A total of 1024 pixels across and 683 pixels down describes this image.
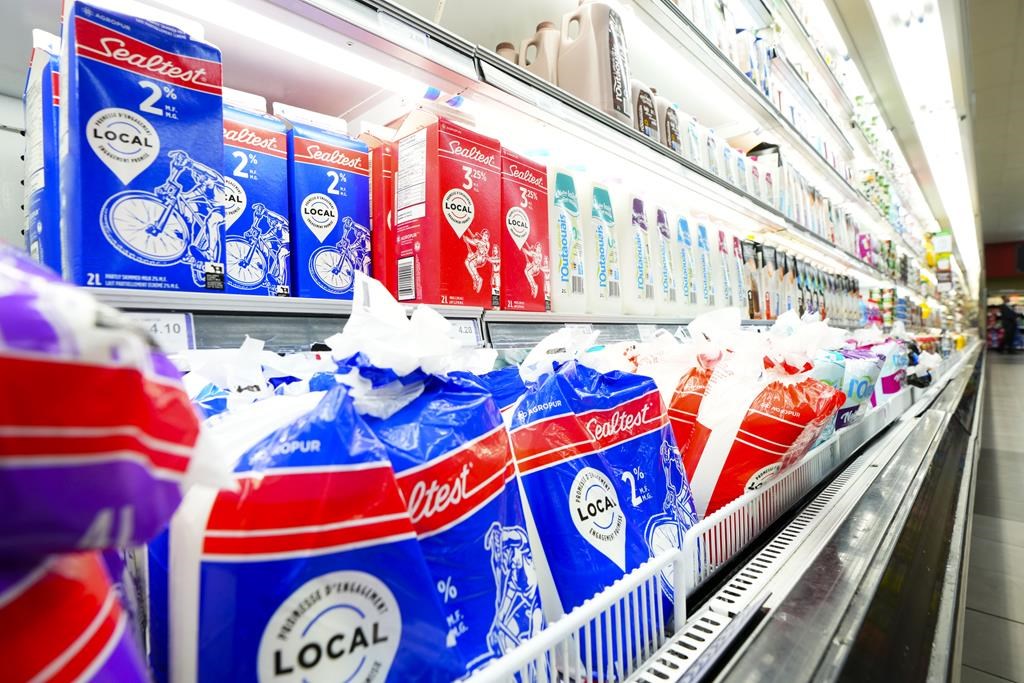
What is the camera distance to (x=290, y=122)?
99cm

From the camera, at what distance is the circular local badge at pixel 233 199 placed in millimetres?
870

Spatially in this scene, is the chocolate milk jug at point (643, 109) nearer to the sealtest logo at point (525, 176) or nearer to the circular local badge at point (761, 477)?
the sealtest logo at point (525, 176)

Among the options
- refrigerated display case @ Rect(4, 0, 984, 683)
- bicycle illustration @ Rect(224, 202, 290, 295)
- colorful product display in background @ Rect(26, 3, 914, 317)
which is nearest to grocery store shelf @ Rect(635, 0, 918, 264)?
refrigerated display case @ Rect(4, 0, 984, 683)

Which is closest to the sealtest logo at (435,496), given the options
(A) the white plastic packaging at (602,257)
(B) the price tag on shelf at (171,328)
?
(B) the price tag on shelf at (171,328)

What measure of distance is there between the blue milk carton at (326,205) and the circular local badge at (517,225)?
0.32 metres

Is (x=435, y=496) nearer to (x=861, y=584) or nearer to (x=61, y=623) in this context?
(x=61, y=623)

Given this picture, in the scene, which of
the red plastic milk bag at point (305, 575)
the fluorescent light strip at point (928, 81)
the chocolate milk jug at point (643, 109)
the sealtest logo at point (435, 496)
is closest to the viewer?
the red plastic milk bag at point (305, 575)

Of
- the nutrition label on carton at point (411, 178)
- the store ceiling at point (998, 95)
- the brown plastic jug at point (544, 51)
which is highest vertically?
the store ceiling at point (998, 95)

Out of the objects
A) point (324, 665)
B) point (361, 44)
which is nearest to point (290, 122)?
point (361, 44)

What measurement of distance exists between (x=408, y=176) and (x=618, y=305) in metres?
0.81

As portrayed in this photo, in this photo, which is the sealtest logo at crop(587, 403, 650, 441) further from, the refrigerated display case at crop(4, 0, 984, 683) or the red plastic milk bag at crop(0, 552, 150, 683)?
the red plastic milk bag at crop(0, 552, 150, 683)

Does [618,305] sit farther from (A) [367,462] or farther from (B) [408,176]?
(A) [367,462]

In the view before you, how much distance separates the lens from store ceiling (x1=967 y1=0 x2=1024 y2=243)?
4625 millimetres

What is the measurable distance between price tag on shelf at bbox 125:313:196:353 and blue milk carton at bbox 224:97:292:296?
0.39 feet
